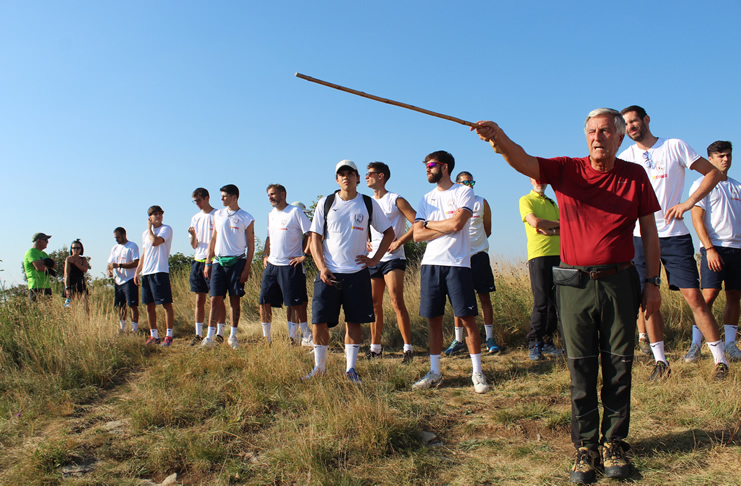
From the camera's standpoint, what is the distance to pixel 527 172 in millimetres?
3111

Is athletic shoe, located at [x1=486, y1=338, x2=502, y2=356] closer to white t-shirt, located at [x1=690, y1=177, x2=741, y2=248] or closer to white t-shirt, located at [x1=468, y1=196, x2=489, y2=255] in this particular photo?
white t-shirt, located at [x1=468, y1=196, x2=489, y2=255]

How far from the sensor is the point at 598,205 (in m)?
3.09

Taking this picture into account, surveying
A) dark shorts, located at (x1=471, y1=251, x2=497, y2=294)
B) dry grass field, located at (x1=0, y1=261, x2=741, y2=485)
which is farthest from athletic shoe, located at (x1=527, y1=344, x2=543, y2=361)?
dark shorts, located at (x1=471, y1=251, x2=497, y2=294)

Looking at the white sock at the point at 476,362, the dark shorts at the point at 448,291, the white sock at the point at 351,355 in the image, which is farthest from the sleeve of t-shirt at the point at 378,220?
the white sock at the point at 476,362

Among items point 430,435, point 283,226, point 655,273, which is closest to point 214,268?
point 283,226

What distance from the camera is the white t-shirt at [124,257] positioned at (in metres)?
9.32

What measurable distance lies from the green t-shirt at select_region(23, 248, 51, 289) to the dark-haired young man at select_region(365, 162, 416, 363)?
7681 mm

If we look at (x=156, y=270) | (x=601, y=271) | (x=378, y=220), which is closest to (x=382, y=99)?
(x=601, y=271)

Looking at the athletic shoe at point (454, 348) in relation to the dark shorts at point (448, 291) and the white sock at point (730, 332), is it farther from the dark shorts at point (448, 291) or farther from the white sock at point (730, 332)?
the white sock at point (730, 332)

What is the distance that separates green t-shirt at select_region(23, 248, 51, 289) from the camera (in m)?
10.2

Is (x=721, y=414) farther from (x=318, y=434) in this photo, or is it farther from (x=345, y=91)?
(x=345, y=91)

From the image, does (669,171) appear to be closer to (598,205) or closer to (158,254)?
(598,205)

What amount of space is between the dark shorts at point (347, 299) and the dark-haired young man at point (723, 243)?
338cm

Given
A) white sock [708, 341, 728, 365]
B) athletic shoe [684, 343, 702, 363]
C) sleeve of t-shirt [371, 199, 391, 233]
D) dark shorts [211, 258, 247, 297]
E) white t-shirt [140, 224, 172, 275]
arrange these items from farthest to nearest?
white t-shirt [140, 224, 172, 275]
dark shorts [211, 258, 247, 297]
sleeve of t-shirt [371, 199, 391, 233]
athletic shoe [684, 343, 702, 363]
white sock [708, 341, 728, 365]
